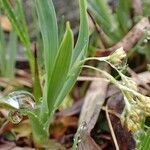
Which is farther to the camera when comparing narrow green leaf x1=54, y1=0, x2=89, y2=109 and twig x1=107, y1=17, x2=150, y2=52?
twig x1=107, y1=17, x2=150, y2=52

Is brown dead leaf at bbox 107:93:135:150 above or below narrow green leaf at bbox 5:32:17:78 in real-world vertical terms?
below

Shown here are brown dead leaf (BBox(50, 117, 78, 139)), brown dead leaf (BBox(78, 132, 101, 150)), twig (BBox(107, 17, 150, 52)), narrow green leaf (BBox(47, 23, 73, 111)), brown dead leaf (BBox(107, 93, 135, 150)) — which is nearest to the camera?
narrow green leaf (BBox(47, 23, 73, 111))

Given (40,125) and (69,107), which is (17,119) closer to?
(40,125)

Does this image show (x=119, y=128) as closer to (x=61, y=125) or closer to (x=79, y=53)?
(x=61, y=125)

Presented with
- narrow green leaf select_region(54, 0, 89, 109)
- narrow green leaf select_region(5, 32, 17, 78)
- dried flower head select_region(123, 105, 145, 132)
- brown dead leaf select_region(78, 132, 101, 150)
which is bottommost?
brown dead leaf select_region(78, 132, 101, 150)

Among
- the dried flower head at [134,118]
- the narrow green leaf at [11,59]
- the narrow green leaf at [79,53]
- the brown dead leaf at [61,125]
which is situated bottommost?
the brown dead leaf at [61,125]

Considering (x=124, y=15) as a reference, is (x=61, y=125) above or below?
below

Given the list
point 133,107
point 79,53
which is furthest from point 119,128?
point 133,107

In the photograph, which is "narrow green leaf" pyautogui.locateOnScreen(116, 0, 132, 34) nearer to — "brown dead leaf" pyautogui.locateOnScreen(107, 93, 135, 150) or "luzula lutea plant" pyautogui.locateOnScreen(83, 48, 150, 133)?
"brown dead leaf" pyautogui.locateOnScreen(107, 93, 135, 150)

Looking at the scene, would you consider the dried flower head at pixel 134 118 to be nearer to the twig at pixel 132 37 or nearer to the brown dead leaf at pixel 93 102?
the brown dead leaf at pixel 93 102

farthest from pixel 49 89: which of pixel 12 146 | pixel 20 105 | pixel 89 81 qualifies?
pixel 89 81

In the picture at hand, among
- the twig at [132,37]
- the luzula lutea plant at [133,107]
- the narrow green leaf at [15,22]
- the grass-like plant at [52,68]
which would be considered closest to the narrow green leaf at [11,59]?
the narrow green leaf at [15,22]

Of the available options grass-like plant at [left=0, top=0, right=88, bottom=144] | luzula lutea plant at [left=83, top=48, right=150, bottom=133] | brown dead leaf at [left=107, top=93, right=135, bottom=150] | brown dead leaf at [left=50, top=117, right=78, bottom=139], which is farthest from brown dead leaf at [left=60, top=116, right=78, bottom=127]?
luzula lutea plant at [left=83, top=48, right=150, bottom=133]
